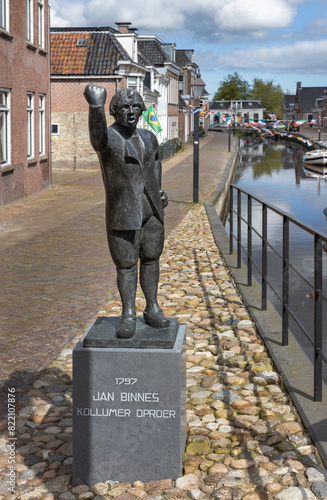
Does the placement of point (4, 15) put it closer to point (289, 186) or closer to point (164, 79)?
point (289, 186)

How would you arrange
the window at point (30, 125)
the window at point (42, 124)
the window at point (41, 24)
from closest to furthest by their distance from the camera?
the window at point (30, 125) → the window at point (41, 24) → the window at point (42, 124)

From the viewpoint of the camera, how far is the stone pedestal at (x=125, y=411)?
3613mm

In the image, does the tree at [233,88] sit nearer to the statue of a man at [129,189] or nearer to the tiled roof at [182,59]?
the tiled roof at [182,59]

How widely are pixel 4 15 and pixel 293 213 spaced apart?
11.1 metres

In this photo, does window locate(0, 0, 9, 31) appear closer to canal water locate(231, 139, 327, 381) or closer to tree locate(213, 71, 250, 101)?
canal water locate(231, 139, 327, 381)

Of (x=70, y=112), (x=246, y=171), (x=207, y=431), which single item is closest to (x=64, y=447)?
(x=207, y=431)

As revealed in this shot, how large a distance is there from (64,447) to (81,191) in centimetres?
1791

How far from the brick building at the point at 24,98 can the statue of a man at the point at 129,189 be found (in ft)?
45.0

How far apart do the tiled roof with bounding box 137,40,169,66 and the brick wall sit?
81.9 ft

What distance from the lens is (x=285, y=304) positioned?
567 cm

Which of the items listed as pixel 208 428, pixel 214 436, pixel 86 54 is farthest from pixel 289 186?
pixel 214 436

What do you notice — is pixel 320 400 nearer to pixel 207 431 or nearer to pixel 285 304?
pixel 207 431

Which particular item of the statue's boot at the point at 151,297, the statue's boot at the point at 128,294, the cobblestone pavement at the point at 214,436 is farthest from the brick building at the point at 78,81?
the statue's boot at the point at 128,294

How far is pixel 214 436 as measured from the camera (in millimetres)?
4133
